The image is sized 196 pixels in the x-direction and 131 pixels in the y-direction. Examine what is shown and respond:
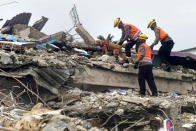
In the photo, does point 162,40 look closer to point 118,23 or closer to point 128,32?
point 128,32

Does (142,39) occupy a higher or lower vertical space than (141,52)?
higher

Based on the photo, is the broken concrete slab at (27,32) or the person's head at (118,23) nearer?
the person's head at (118,23)

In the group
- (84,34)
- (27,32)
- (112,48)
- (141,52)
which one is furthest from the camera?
(27,32)

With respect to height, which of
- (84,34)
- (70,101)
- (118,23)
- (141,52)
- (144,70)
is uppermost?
(118,23)

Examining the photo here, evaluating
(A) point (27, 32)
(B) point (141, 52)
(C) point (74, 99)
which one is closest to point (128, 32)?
(B) point (141, 52)

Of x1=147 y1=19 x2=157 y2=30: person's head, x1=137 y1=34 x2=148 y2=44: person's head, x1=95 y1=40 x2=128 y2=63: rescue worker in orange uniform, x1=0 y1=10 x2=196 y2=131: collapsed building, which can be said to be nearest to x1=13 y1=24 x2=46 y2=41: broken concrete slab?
x1=95 y1=40 x2=128 y2=63: rescue worker in orange uniform

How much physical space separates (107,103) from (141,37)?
253 centimetres

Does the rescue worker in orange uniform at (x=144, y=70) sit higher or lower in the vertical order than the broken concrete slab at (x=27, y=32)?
lower

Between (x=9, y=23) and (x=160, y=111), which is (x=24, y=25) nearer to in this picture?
(x=9, y=23)

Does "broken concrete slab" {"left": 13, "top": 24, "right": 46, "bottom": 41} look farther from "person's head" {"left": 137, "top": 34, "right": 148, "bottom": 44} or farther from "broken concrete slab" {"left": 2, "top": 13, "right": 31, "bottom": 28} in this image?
"person's head" {"left": 137, "top": 34, "right": 148, "bottom": 44}

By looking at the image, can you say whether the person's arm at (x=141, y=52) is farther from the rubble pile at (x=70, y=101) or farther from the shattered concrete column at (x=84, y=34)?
the shattered concrete column at (x=84, y=34)

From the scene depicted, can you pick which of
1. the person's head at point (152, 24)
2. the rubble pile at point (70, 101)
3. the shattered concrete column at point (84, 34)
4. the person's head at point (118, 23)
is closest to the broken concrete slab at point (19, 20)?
the shattered concrete column at point (84, 34)

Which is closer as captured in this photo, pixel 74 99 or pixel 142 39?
pixel 74 99

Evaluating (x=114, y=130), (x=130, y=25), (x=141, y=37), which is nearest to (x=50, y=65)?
(x=114, y=130)
